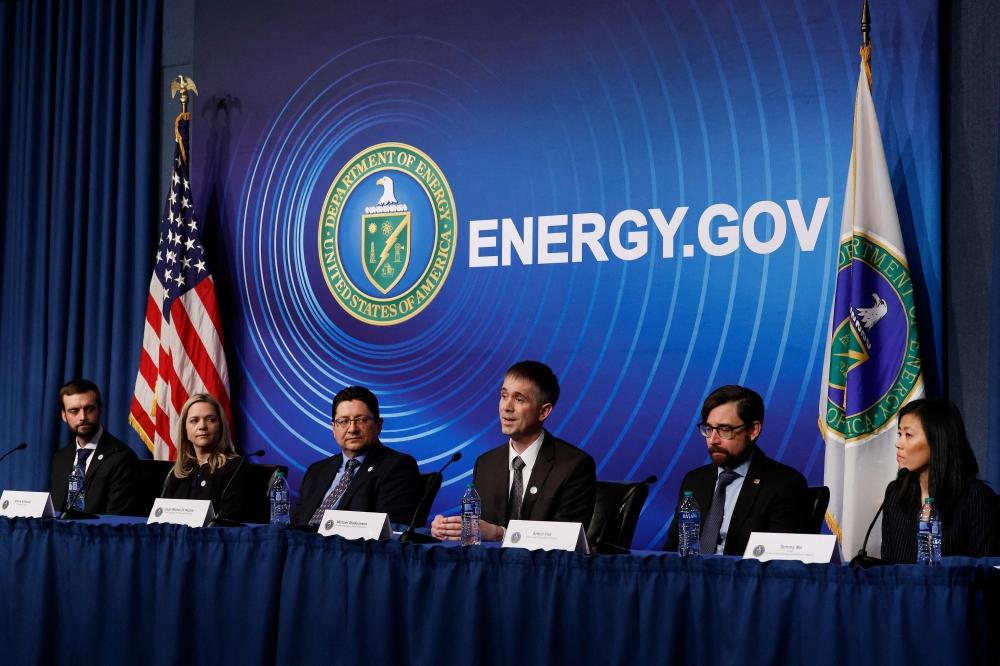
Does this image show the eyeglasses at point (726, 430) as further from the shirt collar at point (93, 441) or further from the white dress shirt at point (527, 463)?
the shirt collar at point (93, 441)

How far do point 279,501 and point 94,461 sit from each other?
5.46 feet

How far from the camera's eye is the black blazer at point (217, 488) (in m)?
4.21

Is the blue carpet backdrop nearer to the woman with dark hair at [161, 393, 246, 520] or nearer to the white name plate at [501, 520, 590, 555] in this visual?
the woman with dark hair at [161, 393, 246, 520]

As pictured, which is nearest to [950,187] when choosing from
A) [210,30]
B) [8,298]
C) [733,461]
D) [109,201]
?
[733,461]

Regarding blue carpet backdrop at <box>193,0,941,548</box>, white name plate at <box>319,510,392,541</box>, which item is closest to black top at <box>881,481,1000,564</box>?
blue carpet backdrop at <box>193,0,941,548</box>

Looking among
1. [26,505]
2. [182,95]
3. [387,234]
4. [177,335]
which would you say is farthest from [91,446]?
[182,95]

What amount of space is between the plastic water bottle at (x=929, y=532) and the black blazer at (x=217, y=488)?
251cm

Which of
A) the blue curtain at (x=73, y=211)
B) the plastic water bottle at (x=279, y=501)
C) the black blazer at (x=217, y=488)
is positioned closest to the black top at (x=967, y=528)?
the plastic water bottle at (x=279, y=501)

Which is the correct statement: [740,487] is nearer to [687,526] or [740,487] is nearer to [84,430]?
[687,526]

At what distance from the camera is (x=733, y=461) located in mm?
3434

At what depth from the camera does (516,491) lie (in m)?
3.71

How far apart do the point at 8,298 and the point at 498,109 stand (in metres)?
3.46

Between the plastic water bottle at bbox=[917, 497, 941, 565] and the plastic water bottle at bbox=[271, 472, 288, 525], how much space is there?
198cm

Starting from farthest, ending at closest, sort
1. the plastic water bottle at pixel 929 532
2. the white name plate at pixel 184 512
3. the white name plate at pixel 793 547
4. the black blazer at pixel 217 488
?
the black blazer at pixel 217 488 → the white name plate at pixel 184 512 → the plastic water bottle at pixel 929 532 → the white name plate at pixel 793 547
